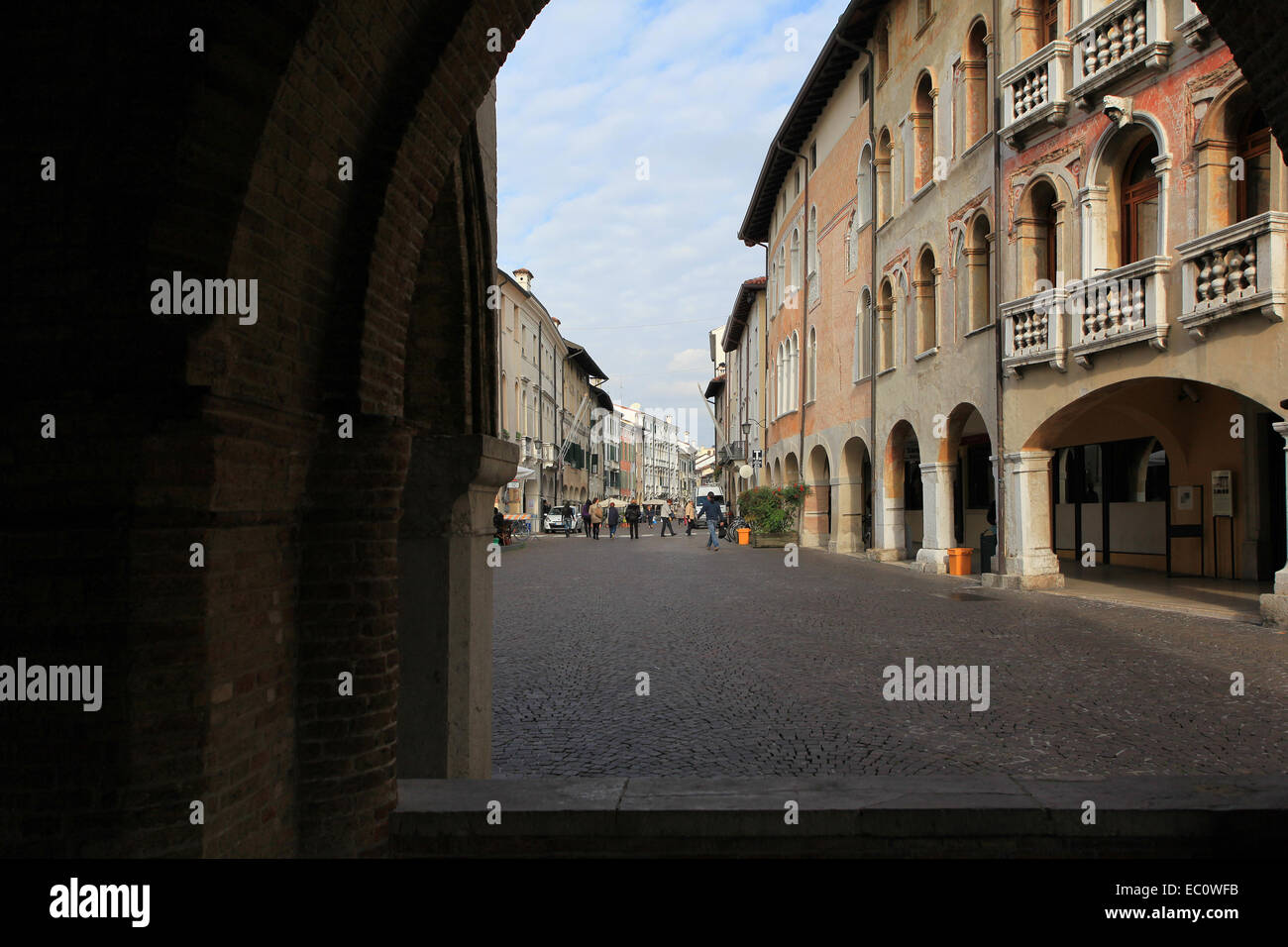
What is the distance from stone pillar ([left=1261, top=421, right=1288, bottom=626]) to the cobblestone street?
Result: 0.28 meters

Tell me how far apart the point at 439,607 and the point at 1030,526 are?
41.9 feet

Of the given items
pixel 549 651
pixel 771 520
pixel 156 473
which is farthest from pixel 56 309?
pixel 771 520

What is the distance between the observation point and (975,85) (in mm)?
17641

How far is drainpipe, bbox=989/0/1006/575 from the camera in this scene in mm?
15898

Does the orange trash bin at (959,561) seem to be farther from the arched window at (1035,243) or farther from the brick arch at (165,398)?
the brick arch at (165,398)

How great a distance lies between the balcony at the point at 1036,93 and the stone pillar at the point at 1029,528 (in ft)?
16.9

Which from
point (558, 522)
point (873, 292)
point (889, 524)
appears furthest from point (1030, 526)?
point (558, 522)

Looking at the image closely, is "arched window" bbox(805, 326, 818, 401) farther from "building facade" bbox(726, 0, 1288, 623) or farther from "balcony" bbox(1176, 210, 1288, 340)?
"balcony" bbox(1176, 210, 1288, 340)

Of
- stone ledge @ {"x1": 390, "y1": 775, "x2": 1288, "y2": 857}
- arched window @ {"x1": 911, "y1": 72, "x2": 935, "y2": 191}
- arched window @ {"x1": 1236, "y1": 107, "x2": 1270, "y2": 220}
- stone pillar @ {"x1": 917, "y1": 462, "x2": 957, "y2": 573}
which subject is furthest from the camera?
arched window @ {"x1": 911, "y1": 72, "x2": 935, "y2": 191}

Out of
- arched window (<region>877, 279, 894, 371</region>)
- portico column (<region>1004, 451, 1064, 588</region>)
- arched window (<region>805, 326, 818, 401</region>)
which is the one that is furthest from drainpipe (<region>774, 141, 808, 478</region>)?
portico column (<region>1004, 451, 1064, 588</region>)

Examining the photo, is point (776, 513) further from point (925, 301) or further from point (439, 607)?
point (439, 607)

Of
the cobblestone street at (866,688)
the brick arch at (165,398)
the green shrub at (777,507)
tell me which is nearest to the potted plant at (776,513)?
the green shrub at (777,507)

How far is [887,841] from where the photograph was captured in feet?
12.1

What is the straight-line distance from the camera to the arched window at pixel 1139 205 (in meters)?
13.6
